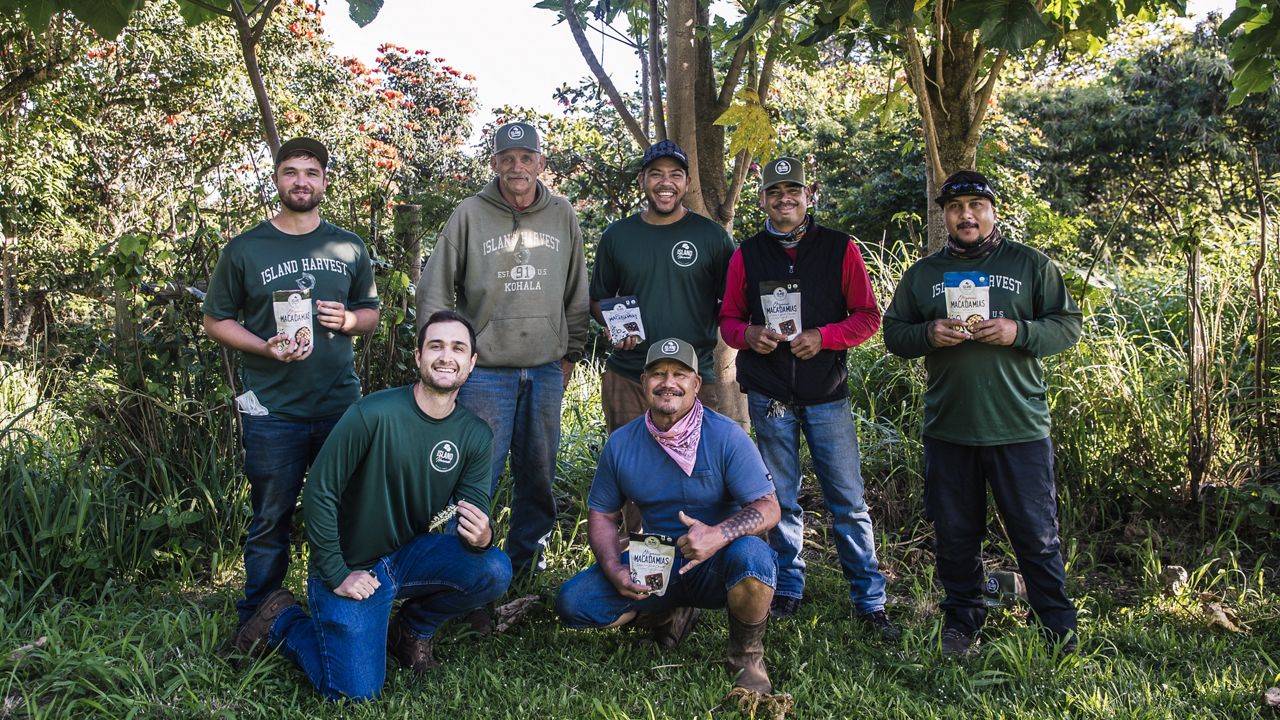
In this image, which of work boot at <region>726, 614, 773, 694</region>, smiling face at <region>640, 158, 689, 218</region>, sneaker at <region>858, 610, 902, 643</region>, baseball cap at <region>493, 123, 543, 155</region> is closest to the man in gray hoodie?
baseball cap at <region>493, 123, 543, 155</region>

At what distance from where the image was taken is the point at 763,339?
4289mm

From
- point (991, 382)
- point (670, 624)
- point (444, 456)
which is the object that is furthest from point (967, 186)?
point (444, 456)

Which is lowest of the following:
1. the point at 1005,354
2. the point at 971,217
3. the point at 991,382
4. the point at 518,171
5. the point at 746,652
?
the point at 746,652

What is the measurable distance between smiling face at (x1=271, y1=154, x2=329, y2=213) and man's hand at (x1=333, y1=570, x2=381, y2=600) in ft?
5.35

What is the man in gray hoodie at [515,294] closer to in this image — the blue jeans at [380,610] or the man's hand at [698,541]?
the blue jeans at [380,610]

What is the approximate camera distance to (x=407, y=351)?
574 centimetres

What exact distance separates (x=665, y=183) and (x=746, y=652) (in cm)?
219

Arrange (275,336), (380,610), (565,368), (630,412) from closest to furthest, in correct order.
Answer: (380,610) < (275,336) < (630,412) < (565,368)

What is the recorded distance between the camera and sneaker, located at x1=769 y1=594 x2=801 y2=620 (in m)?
4.44

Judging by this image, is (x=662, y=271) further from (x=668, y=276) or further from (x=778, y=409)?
(x=778, y=409)

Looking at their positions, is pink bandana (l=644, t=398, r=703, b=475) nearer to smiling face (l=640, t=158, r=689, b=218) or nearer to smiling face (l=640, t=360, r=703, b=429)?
smiling face (l=640, t=360, r=703, b=429)

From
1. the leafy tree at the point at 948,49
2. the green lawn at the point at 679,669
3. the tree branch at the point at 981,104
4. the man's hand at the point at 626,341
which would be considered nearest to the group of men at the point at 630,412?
the man's hand at the point at 626,341

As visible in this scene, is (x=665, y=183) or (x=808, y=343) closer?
(x=808, y=343)

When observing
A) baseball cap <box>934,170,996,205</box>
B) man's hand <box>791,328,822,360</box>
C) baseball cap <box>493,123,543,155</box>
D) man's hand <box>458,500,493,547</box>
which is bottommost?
man's hand <box>458,500,493,547</box>
